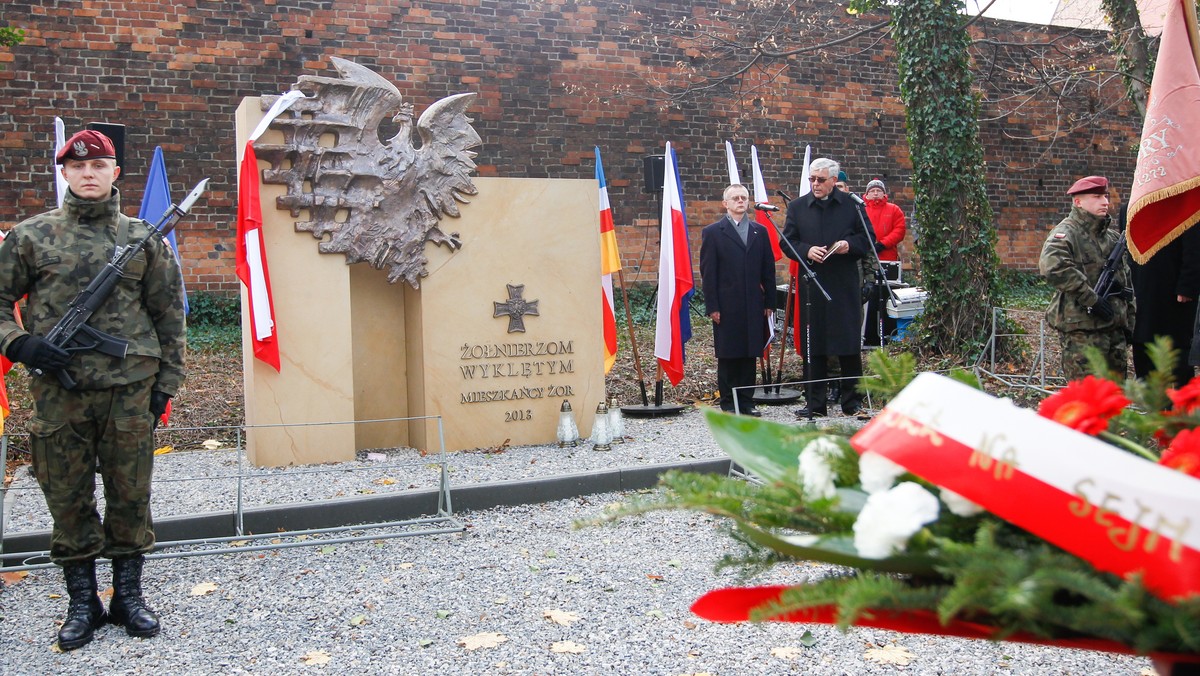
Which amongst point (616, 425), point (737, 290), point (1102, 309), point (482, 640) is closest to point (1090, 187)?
point (1102, 309)

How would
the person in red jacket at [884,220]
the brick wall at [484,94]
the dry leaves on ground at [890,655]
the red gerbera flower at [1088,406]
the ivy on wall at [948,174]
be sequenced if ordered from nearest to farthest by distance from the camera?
the red gerbera flower at [1088,406]
the dry leaves on ground at [890,655]
the ivy on wall at [948,174]
the person in red jacket at [884,220]
the brick wall at [484,94]

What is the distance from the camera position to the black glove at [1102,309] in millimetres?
6822

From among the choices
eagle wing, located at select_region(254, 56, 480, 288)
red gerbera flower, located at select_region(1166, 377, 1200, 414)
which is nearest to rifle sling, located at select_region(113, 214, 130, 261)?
eagle wing, located at select_region(254, 56, 480, 288)

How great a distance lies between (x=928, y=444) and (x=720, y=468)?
5779 millimetres

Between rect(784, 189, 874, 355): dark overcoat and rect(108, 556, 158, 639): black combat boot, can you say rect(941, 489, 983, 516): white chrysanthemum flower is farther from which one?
rect(784, 189, 874, 355): dark overcoat

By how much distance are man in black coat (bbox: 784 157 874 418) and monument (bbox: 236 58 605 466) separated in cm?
192

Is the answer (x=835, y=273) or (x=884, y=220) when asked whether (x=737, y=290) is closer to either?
(x=835, y=273)

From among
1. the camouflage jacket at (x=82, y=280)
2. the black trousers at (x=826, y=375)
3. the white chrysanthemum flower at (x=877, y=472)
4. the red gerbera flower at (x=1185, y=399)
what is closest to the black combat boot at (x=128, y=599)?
the camouflage jacket at (x=82, y=280)

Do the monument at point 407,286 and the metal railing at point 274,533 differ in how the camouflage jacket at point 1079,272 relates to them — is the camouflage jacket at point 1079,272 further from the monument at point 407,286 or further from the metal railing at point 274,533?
the metal railing at point 274,533

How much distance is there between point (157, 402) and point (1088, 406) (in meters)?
3.88

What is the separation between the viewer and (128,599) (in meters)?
4.23

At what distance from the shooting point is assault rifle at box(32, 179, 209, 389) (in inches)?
161

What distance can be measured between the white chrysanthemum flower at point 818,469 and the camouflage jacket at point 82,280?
353cm

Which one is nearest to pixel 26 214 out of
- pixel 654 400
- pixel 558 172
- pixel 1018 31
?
pixel 558 172
